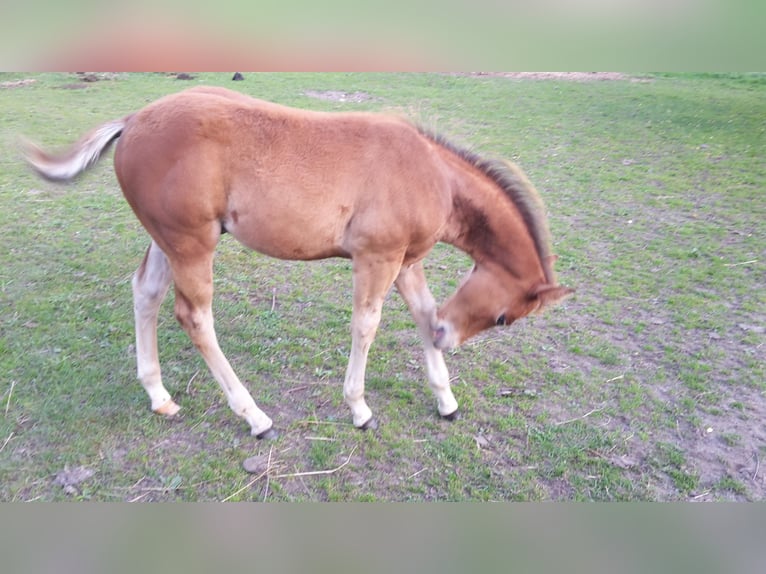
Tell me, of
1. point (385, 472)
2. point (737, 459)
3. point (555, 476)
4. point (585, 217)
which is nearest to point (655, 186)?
point (585, 217)

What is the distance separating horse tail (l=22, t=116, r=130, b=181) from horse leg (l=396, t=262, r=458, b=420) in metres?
1.75

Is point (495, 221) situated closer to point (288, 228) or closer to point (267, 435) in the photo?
point (288, 228)

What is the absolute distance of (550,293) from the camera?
282 centimetres

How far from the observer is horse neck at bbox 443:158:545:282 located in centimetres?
296

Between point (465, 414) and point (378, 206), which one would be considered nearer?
point (378, 206)

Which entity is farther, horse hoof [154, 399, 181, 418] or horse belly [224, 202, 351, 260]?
horse hoof [154, 399, 181, 418]

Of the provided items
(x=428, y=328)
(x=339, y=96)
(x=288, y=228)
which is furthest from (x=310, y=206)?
(x=339, y=96)

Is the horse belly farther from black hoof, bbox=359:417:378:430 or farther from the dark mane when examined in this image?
black hoof, bbox=359:417:378:430

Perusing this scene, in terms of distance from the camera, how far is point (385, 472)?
291 centimetres

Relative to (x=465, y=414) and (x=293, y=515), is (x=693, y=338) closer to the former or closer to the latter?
(x=465, y=414)

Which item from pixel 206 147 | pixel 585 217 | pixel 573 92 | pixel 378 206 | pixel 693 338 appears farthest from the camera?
pixel 573 92

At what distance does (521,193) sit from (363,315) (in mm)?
1101

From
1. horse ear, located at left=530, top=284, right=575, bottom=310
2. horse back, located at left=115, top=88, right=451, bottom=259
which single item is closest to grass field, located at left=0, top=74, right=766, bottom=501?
horse back, located at left=115, top=88, right=451, bottom=259

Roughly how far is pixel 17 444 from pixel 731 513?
3.30m
